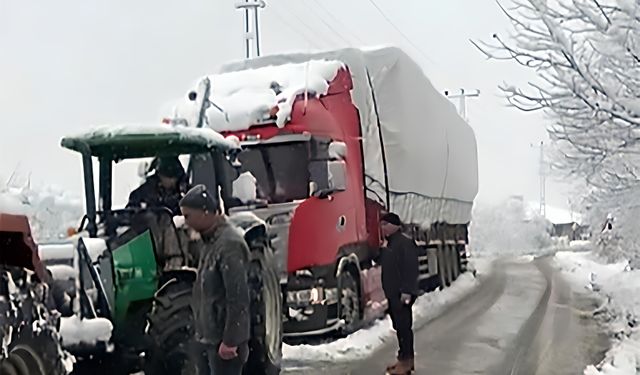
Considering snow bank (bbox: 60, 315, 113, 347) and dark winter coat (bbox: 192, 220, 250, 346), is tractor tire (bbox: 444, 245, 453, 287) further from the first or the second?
dark winter coat (bbox: 192, 220, 250, 346)

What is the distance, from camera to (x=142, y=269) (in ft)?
24.1

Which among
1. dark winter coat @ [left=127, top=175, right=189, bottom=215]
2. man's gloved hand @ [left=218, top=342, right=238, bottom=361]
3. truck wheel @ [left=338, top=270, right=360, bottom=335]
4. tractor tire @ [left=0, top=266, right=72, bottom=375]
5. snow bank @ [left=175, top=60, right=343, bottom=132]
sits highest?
snow bank @ [left=175, top=60, right=343, bottom=132]

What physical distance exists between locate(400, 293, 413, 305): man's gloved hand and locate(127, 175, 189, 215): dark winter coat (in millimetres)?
2846

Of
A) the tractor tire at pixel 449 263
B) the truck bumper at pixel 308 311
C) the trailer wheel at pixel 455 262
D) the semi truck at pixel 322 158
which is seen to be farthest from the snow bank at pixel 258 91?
the trailer wheel at pixel 455 262

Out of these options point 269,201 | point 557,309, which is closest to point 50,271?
point 269,201

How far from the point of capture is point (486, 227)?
63656 mm

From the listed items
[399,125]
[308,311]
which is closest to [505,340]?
[308,311]

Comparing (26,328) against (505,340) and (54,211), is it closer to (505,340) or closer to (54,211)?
(54,211)

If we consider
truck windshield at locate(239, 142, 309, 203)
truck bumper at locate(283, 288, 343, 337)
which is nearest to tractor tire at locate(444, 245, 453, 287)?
truck bumper at locate(283, 288, 343, 337)

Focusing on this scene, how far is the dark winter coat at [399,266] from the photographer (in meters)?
9.31

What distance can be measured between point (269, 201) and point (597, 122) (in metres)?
4.23

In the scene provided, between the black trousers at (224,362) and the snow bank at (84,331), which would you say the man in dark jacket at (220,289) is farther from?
the snow bank at (84,331)

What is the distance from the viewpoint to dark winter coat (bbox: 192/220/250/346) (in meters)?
5.69

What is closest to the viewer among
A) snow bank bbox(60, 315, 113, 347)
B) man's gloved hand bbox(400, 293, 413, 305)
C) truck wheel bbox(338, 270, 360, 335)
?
snow bank bbox(60, 315, 113, 347)
